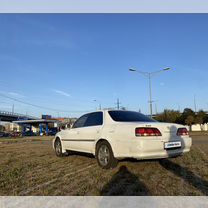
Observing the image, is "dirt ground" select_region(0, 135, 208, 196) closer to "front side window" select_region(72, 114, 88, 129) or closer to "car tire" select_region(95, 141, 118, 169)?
"car tire" select_region(95, 141, 118, 169)

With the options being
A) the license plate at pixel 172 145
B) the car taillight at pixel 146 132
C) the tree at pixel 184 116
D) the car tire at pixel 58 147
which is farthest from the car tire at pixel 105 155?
the tree at pixel 184 116

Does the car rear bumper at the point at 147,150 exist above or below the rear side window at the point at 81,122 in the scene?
below

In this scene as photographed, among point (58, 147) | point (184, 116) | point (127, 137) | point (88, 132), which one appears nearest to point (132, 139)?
point (127, 137)

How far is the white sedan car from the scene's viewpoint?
5.05 meters

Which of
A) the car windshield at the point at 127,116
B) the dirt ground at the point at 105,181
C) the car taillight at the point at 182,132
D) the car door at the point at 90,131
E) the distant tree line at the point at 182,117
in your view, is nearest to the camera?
the dirt ground at the point at 105,181

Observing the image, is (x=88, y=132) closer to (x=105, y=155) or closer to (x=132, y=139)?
(x=105, y=155)

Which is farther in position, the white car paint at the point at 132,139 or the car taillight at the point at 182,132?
the car taillight at the point at 182,132

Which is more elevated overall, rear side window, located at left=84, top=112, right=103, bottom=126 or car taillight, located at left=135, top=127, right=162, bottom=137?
rear side window, located at left=84, top=112, right=103, bottom=126

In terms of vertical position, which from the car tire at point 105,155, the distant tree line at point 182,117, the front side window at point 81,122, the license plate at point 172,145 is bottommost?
the car tire at point 105,155

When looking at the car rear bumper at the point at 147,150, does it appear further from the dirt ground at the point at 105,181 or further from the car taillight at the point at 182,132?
the car taillight at the point at 182,132

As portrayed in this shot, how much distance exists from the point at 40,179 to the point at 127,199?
2.03 metres

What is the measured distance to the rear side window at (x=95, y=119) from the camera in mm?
6352

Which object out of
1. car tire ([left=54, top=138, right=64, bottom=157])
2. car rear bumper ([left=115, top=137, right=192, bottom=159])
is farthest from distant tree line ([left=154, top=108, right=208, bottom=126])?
car rear bumper ([left=115, top=137, right=192, bottom=159])

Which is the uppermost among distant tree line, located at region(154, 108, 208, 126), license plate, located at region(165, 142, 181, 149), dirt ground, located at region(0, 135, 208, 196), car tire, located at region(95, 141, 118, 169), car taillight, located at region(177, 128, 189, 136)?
distant tree line, located at region(154, 108, 208, 126)
